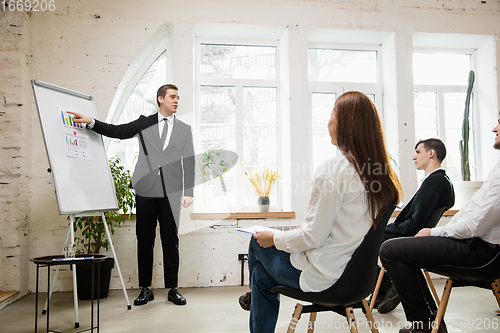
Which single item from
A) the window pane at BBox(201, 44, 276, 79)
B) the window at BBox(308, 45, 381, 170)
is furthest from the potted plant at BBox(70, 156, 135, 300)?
the window at BBox(308, 45, 381, 170)

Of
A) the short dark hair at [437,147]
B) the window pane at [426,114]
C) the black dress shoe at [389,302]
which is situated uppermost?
the window pane at [426,114]

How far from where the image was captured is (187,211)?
3.48 metres

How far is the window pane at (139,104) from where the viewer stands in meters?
3.78

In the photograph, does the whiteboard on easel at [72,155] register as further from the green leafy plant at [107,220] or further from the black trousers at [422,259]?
the black trousers at [422,259]

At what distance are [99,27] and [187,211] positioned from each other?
201cm

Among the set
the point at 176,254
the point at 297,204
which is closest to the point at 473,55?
the point at 297,204

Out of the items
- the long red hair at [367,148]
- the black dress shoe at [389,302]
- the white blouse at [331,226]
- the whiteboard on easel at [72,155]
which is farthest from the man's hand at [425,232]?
the whiteboard on easel at [72,155]

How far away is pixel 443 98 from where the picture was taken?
4293 millimetres

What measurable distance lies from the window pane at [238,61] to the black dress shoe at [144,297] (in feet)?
7.49

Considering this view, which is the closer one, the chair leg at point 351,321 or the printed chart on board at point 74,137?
the chair leg at point 351,321

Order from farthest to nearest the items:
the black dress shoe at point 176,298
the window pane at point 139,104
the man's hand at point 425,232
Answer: the window pane at point 139,104, the black dress shoe at point 176,298, the man's hand at point 425,232

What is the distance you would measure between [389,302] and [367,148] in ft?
5.15

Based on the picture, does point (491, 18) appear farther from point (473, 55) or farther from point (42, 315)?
point (42, 315)

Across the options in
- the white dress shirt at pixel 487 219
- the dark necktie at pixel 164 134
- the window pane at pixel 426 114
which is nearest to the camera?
the white dress shirt at pixel 487 219
